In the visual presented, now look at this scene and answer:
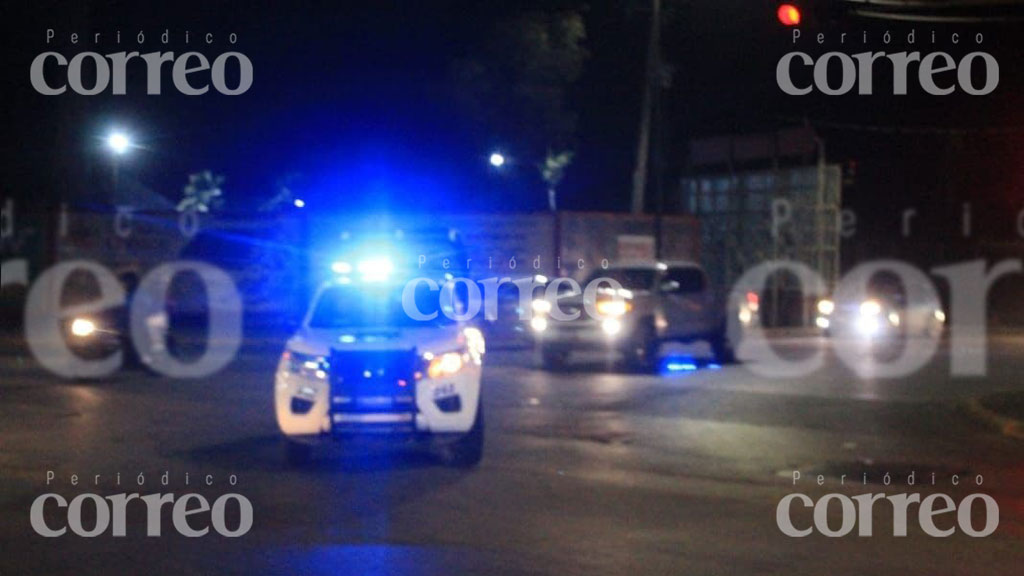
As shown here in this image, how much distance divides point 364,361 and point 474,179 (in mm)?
22994

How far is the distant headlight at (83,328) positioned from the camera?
→ 20391mm

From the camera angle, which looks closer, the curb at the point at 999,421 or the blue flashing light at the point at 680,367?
the curb at the point at 999,421

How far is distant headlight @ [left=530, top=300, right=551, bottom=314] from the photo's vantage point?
884 inches

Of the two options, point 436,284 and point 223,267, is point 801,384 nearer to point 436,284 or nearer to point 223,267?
point 436,284

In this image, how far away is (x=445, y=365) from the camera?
11.7m

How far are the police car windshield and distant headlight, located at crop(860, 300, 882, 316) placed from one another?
1982 centimetres

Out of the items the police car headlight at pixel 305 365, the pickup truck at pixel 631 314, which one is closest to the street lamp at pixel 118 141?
the pickup truck at pixel 631 314

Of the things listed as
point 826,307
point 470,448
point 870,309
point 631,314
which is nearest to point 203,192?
point 826,307

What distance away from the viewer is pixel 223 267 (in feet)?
99.3

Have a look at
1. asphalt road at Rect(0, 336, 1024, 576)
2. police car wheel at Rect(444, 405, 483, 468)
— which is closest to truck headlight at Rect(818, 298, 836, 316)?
asphalt road at Rect(0, 336, 1024, 576)

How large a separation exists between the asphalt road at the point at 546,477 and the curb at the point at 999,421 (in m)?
0.14

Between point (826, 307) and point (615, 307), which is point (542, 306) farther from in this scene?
point (826, 307)

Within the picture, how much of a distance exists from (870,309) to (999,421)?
54.0 feet

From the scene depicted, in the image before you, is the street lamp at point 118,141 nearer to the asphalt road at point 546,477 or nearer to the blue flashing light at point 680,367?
the asphalt road at point 546,477
